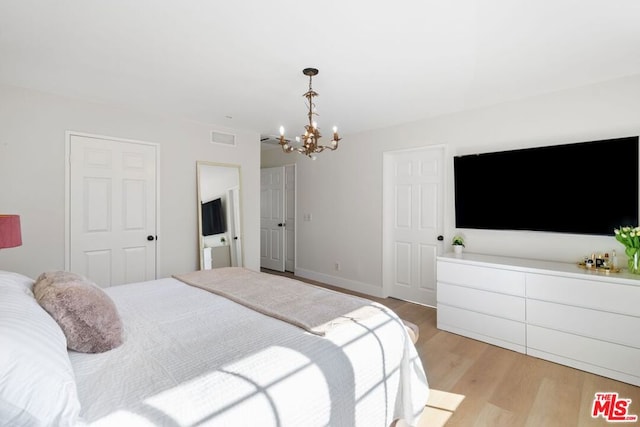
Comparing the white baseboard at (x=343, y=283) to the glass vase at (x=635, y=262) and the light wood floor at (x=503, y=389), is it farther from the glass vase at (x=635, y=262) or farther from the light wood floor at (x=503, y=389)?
the glass vase at (x=635, y=262)

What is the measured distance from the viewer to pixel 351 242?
15.2 feet

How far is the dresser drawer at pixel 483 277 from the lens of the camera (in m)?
2.75

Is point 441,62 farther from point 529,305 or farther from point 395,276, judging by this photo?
point 395,276

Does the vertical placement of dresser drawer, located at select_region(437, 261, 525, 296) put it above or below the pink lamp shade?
below

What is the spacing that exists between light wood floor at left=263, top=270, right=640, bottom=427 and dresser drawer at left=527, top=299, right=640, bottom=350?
12.0 inches

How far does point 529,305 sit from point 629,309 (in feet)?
2.03

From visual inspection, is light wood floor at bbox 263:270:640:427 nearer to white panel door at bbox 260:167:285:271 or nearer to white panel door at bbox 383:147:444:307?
white panel door at bbox 383:147:444:307

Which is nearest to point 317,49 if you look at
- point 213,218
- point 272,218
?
point 213,218


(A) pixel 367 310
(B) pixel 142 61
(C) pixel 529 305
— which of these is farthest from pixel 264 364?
(C) pixel 529 305

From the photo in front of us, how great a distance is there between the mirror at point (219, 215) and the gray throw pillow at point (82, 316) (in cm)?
259

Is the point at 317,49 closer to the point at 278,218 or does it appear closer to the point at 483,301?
the point at 483,301

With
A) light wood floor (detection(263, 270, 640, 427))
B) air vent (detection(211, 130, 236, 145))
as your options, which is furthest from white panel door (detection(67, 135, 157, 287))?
light wood floor (detection(263, 270, 640, 427))

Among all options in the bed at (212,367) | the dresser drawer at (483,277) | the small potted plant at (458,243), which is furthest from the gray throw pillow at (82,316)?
the small potted plant at (458,243)

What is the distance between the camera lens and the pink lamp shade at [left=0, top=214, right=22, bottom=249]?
185 centimetres
